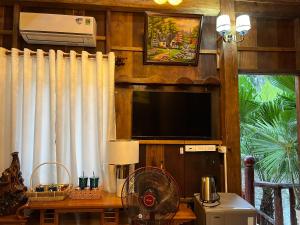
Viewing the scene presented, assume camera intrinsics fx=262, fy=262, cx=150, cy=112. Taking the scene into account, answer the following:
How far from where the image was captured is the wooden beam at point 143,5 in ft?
8.42

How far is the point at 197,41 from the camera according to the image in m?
2.71

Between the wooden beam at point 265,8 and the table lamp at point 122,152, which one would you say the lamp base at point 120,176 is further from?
the wooden beam at point 265,8

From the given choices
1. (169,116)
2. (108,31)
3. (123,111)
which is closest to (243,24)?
(169,116)

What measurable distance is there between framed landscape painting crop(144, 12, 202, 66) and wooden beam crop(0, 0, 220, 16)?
7 cm

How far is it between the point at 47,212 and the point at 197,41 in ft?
6.90

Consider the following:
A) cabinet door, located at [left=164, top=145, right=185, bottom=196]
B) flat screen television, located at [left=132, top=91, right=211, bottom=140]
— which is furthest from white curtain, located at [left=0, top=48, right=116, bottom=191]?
cabinet door, located at [left=164, top=145, right=185, bottom=196]

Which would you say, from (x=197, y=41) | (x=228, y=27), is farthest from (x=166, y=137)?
(x=228, y=27)

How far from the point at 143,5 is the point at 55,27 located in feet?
2.90

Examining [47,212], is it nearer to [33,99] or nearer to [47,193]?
[47,193]

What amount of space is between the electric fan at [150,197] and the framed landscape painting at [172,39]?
129cm

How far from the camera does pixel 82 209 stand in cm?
204

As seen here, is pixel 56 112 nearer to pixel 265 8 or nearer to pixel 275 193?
pixel 265 8

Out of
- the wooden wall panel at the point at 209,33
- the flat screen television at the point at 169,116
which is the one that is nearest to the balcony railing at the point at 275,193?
the flat screen television at the point at 169,116

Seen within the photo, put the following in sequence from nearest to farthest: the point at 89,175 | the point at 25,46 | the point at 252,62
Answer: the point at 89,175 < the point at 25,46 < the point at 252,62
